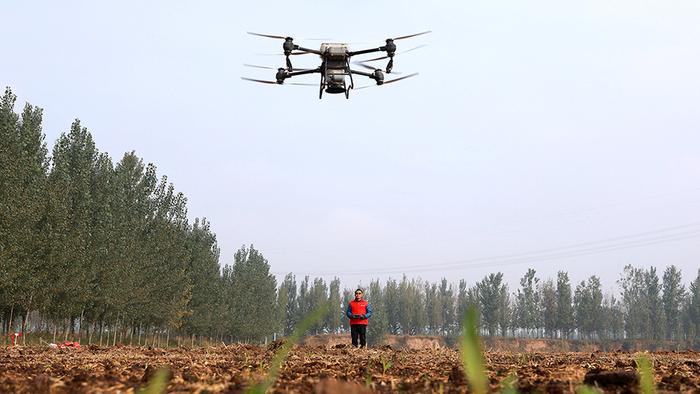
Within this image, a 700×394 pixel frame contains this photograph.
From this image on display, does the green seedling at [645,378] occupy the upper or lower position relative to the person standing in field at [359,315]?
lower

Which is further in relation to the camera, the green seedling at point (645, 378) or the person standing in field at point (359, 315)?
the person standing in field at point (359, 315)

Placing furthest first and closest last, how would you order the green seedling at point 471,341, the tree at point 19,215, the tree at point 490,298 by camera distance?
1. the tree at point 490,298
2. the tree at point 19,215
3. the green seedling at point 471,341

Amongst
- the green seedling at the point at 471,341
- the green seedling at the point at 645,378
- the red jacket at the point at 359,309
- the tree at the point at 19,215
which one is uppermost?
the tree at the point at 19,215

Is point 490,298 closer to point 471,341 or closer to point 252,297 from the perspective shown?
point 252,297

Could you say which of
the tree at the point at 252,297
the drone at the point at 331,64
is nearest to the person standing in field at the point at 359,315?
the drone at the point at 331,64

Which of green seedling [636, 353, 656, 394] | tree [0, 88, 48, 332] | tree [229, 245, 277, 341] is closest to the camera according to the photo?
green seedling [636, 353, 656, 394]

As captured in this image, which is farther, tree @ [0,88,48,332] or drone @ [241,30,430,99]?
tree @ [0,88,48,332]

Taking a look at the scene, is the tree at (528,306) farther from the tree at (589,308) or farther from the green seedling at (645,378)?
the green seedling at (645,378)

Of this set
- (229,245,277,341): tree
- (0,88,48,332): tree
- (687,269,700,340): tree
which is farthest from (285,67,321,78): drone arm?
(687,269,700,340): tree

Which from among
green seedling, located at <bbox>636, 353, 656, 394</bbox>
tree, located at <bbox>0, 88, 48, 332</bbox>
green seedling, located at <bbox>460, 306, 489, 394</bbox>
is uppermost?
tree, located at <bbox>0, 88, 48, 332</bbox>

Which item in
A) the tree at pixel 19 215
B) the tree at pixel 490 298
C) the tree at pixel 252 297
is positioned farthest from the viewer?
the tree at pixel 490 298

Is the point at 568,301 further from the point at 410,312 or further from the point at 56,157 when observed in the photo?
the point at 56,157

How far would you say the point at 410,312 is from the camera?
345 ft

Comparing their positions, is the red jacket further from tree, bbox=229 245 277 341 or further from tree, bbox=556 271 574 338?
tree, bbox=556 271 574 338
